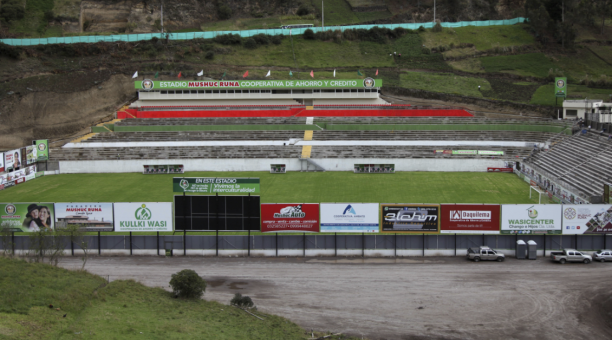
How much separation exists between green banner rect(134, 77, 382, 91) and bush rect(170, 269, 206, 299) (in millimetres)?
63898

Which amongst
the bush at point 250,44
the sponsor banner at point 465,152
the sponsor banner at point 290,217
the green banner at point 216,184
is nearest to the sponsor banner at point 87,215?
the green banner at point 216,184

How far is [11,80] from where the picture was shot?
271 feet

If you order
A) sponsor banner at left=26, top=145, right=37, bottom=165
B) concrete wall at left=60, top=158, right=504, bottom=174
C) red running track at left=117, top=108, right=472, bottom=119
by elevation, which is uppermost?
red running track at left=117, top=108, right=472, bottom=119

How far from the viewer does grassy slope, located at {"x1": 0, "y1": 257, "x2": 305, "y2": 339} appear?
1786cm

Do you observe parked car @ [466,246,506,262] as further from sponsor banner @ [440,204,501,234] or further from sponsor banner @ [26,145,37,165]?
sponsor banner @ [26,145,37,165]

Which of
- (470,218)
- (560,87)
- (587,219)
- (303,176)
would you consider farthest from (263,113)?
(587,219)

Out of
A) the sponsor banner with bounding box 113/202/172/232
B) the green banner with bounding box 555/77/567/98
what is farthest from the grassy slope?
the green banner with bounding box 555/77/567/98

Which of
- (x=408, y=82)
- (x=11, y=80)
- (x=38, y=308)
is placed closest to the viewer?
Result: (x=38, y=308)

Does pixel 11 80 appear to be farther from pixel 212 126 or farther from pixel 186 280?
pixel 186 280

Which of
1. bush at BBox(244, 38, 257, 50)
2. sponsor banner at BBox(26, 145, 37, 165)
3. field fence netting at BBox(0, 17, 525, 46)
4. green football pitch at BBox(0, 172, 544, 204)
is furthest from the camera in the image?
bush at BBox(244, 38, 257, 50)

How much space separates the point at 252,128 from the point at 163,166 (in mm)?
15425

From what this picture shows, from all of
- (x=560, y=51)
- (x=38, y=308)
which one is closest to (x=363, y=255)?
(x=38, y=308)

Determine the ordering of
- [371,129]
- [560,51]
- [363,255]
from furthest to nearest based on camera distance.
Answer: [560,51]
[371,129]
[363,255]

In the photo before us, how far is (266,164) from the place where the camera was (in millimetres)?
61250
